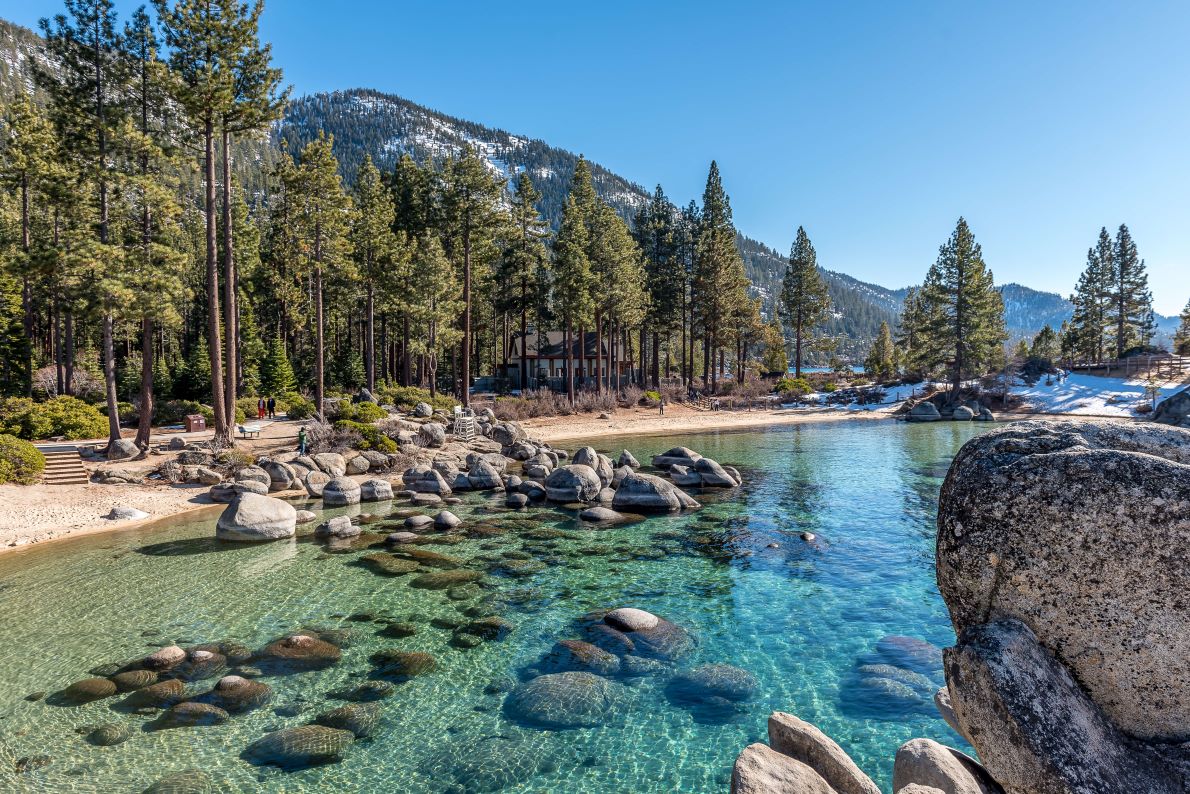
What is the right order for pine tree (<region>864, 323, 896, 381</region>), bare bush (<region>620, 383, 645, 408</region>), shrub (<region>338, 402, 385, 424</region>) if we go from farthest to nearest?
pine tree (<region>864, 323, 896, 381</region>) → bare bush (<region>620, 383, 645, 408</region>) → shrub (<region>338, 402, 385, 424</region>)

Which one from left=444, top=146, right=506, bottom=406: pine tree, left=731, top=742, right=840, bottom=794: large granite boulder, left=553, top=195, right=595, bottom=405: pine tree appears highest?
left=444, top=146, right=506, bottom=406: pine tree

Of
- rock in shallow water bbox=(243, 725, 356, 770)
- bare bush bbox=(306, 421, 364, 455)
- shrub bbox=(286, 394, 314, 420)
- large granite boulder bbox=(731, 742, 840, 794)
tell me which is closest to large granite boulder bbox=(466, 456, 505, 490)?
bare bush bbox=(306, 421, 364, 455)

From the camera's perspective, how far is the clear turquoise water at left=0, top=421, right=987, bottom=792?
24.4 ft

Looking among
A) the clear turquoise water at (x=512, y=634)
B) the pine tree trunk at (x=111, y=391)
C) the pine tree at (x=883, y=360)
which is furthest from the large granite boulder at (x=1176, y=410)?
the pine tree trunk at (x=111, y=391)

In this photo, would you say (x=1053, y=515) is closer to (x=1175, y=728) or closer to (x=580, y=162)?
(x=1175, y=728)

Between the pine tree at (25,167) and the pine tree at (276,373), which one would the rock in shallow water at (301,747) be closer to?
the pine tree at (25,167)

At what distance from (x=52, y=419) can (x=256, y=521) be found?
16.9 meters

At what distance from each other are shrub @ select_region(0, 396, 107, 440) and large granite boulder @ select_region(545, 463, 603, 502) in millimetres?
20842

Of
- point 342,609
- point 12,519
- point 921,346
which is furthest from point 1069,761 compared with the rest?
point 921,346

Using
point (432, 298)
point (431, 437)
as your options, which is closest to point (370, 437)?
point (431, 437)

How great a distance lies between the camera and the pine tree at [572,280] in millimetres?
47719

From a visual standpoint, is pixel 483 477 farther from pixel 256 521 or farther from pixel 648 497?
pixel 256 521

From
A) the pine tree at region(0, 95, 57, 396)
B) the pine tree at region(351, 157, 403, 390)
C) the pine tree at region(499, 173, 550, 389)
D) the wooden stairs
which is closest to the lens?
the wooden stairs

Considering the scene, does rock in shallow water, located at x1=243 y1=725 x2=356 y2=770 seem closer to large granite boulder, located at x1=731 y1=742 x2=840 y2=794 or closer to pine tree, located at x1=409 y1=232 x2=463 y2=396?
large granite boulder, located at x1=731 y1=742 x2=840 y2=794
